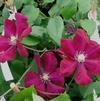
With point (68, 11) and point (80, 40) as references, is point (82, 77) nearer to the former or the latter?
point (80, 40)

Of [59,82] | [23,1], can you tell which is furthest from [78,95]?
[23,1]

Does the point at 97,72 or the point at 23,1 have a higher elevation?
the point at 23,1

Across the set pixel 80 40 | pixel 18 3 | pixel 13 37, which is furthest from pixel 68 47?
pixel 18 3

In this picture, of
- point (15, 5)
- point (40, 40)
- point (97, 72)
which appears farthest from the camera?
point (15, 5)

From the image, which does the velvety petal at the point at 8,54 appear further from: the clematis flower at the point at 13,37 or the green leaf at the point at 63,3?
the green leaf at the point at 63,3

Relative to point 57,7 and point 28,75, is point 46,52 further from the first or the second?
point 57,7

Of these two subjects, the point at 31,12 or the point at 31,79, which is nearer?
the point at 31,79
